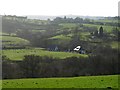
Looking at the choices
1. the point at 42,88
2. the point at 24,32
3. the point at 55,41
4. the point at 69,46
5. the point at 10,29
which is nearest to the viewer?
the point at 42,88

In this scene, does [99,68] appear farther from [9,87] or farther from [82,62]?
[9,87]

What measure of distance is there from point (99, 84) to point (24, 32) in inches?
5178

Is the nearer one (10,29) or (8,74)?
(8,74)

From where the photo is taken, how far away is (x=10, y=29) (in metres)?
162

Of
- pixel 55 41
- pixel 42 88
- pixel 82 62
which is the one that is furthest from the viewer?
pixel 55 41

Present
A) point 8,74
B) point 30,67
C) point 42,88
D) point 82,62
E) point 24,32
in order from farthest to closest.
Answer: point 24,32, point 82,62, point 30,67, point 8,74, point 42,88

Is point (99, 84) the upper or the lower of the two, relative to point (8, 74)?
upper

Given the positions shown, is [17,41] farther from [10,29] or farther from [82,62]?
[82,62]

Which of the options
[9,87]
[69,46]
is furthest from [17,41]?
[9,87]

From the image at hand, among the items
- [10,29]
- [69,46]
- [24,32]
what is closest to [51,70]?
[69,46]

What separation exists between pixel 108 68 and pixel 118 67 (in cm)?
148

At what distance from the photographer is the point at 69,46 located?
108 m

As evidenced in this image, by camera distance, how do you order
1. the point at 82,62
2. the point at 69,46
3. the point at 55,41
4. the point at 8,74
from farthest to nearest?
the point at 55,41 < the point at 69,46 < the point at 82,62 < the point at 8,74

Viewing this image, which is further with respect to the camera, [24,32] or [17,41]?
[24,32]
